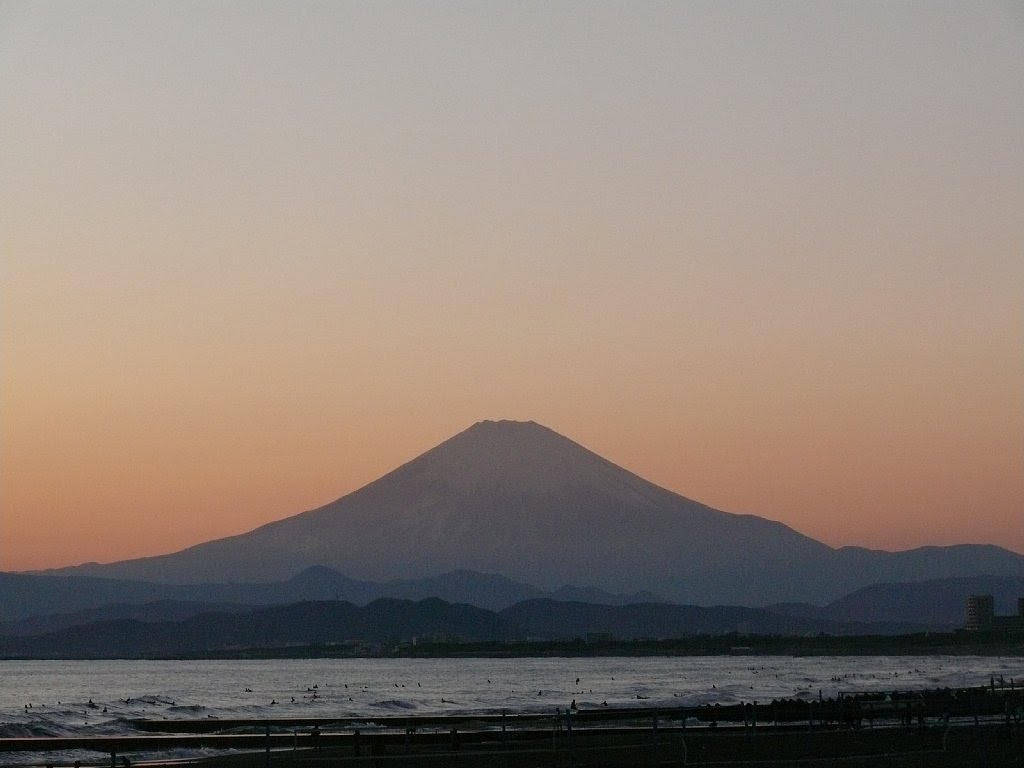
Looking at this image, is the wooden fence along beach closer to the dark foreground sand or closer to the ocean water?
the dark foreground sand

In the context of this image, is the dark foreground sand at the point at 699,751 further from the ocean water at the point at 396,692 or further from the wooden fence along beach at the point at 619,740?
the ocean water at the point at 396,692

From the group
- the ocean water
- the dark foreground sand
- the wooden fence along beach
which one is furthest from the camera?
the ocean water

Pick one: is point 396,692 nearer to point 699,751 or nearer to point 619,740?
point 619,740

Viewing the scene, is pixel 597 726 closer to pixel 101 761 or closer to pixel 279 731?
pixel 279 731

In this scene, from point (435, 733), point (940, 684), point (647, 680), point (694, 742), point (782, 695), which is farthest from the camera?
point (647, 680)

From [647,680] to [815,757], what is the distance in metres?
83.1

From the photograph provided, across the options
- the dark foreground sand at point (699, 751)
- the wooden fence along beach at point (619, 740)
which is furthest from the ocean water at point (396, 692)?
the dark foreground sand at point (699, 751)

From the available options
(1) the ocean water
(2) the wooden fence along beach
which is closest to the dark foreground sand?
(2) the wooden fence along beach

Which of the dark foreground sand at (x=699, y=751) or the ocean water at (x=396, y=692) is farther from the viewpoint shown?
the ocean water at (x=396, y=692)

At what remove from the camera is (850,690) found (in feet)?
307

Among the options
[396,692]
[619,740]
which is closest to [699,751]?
[619,740]

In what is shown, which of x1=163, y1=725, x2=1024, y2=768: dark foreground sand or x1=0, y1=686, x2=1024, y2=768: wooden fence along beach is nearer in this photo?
x1=163, y1=725, x2=1024, y2=768: dark foreground sand

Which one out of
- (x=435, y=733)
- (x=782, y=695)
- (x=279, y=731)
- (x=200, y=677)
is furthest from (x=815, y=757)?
(x=200, y=677)

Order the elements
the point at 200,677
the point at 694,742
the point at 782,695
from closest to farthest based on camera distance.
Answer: the point at 694,742 → the point at 782,695 → the point at 200,677
